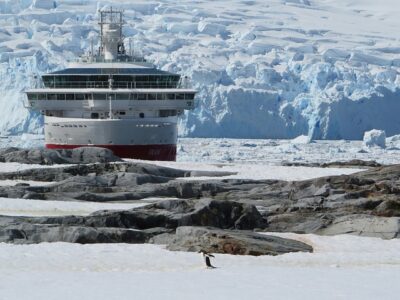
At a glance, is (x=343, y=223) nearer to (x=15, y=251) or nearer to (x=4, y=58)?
(x=15, y=251)

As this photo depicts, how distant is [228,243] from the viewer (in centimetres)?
1538

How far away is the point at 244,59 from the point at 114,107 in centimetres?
4698

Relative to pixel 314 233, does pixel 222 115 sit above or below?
below

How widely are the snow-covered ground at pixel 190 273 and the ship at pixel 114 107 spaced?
30082 mm

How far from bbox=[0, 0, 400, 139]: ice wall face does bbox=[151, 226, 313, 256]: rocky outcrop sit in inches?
2141

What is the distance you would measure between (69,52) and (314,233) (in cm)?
7083

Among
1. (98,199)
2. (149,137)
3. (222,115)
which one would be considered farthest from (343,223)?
(222,115)

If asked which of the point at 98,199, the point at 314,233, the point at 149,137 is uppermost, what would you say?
the point at 314,233

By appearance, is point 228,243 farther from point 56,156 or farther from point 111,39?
point 111,39

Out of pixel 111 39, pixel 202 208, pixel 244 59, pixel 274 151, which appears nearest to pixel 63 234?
pixel 202 208

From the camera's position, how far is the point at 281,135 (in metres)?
75.1

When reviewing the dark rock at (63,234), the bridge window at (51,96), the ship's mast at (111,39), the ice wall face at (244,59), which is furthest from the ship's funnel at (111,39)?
the dark rock at (63,234)

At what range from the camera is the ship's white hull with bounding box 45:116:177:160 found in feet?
151

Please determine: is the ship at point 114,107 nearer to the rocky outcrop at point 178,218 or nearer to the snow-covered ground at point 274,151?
the snow-covered ground at point 274,151
